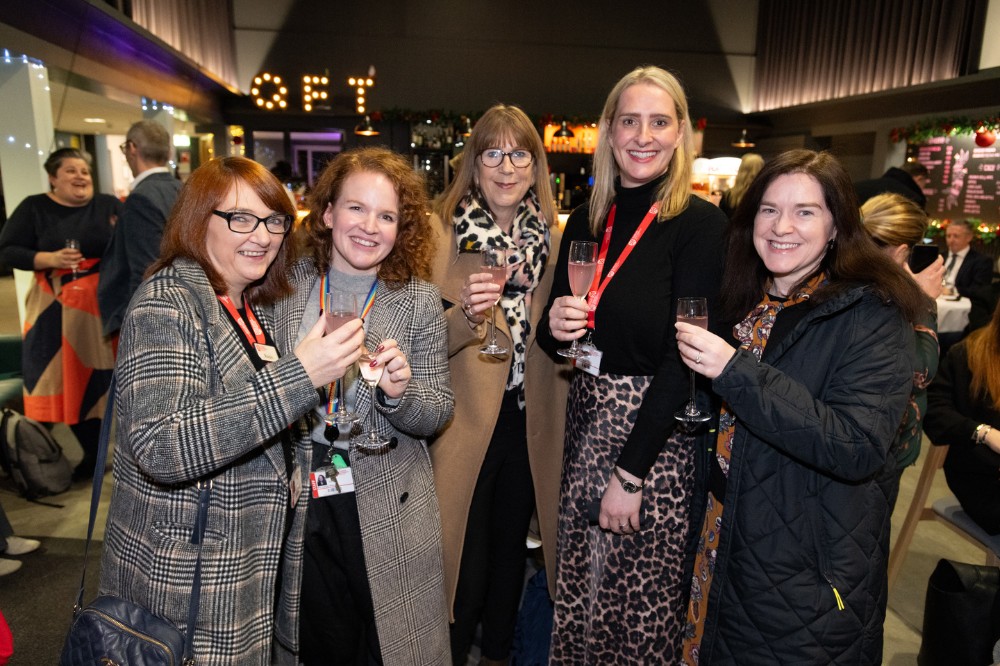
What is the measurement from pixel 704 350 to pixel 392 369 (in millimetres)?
759

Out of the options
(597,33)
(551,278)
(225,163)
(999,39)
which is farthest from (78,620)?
(597,33)

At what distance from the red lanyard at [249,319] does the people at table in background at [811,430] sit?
1.05 m

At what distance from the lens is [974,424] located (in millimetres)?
2604

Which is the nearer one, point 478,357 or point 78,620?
point 78,620

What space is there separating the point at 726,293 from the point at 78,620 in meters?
1.77

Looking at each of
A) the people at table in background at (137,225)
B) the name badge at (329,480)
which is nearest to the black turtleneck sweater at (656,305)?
the name badge at (329,480)

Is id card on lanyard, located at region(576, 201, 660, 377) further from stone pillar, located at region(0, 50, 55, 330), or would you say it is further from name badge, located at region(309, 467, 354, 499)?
stone pillar, located at region(0, 50, 55, 330)

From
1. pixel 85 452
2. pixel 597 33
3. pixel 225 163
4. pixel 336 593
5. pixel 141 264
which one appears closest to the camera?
pixel 225 163

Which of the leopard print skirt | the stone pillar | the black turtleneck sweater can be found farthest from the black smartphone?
the stone pillar

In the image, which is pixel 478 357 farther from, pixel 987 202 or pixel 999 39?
pixel 999 39

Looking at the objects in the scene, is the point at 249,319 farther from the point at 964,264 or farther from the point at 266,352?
the point at 964,264

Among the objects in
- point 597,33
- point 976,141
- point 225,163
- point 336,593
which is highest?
point 597,33

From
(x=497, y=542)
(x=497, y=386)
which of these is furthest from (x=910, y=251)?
(x=497, y=542)

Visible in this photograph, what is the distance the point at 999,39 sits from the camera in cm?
837
